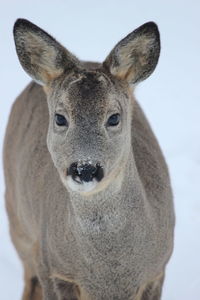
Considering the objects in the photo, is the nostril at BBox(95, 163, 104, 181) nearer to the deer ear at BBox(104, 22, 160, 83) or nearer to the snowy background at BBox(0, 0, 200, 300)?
the deer ear at BBox(104, 22, 160, 83)

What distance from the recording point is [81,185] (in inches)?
185

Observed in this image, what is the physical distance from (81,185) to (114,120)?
1.69 ft

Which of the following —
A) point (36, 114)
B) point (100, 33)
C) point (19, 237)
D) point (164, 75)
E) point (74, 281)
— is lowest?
point (74, 281)

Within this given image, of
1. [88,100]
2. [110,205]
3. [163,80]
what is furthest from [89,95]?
[163,80]

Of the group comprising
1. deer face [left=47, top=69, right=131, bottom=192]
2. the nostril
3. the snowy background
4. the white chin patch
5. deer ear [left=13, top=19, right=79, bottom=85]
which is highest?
the snowy background

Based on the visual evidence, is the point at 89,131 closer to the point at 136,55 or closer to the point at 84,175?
the point at 84,175

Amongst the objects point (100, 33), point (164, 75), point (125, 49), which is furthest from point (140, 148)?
point (100, 33)

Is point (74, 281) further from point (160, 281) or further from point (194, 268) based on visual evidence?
point (194, 268)

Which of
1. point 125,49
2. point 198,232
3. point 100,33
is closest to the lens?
point 125,49

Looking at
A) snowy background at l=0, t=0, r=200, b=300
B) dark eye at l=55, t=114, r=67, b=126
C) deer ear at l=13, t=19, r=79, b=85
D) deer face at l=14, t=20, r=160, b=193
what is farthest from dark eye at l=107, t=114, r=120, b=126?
snowy background at l=0, t=0, r=200, b=300

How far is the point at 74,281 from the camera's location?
552 centimetres

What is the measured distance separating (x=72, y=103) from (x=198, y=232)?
10.0 feet

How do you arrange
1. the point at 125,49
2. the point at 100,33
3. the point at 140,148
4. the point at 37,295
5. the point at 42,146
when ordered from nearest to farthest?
the point at 125,49 → the point at 140,148 → the point at 42,146 → the point at 37,295 → the point at 100,33

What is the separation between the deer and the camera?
491cm
